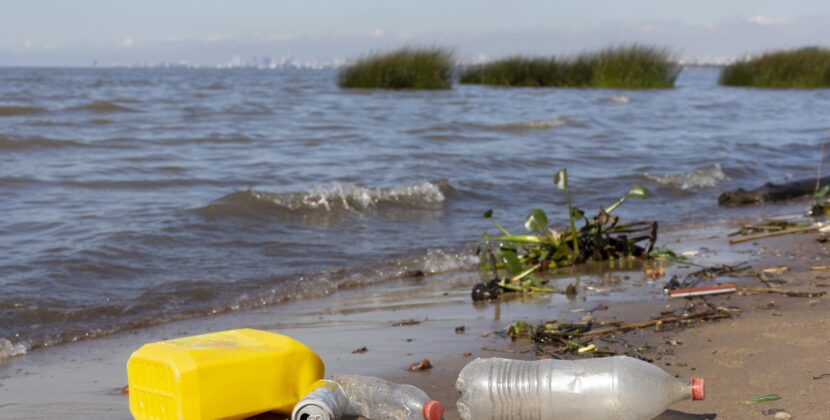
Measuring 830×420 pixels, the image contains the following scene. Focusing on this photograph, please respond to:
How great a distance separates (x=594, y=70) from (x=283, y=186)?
24209 millimetres

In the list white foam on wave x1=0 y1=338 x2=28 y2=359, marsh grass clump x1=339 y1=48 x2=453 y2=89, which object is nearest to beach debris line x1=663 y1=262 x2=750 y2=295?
white foam on wave x1=0 y1=338 x2=28 y2=359

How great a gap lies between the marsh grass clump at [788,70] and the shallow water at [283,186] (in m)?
15.7

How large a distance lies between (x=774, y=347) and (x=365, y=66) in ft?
83.2

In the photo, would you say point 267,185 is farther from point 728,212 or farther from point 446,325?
point 446,325

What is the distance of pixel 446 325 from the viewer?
397 centimetres

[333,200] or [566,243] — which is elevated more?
[566,243]

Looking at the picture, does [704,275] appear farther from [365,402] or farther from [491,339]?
[365,402]

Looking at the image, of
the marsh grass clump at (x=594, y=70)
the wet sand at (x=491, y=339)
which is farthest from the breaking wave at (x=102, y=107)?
the marsh grass clump at (x=594, y=70)

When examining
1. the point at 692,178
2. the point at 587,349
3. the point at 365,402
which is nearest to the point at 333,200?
the point at 692,178

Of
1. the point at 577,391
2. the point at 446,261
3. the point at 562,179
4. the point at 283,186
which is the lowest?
the point at 446,261

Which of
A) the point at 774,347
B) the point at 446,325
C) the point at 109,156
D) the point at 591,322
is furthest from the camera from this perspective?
the point at 109,156

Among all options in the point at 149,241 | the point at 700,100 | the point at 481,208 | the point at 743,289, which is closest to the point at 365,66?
the point at 700,100

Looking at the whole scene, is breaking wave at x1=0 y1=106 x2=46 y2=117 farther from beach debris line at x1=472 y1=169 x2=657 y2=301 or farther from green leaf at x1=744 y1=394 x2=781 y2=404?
green leaf at x1=744 y1=394 x2=781 y2=404

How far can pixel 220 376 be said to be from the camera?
2.34m
